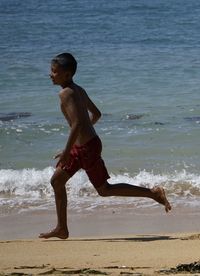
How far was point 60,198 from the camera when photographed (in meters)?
6.52

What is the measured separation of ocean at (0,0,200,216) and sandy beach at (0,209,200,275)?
60 cm

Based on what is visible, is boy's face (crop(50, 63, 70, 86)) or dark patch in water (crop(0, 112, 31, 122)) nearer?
boy's face (crop(50, 63, 70, 86))

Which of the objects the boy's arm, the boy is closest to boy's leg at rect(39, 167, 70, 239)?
the boy

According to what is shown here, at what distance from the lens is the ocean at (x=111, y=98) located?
31.9 feet

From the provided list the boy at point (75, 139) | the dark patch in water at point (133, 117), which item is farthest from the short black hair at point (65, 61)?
the dark patch in water at point (133, 117)

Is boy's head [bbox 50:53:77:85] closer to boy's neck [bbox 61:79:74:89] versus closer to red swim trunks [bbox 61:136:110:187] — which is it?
boy's neck [bbox 61:79:74:89]

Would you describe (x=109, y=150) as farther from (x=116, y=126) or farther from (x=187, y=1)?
(x=187, y=1)

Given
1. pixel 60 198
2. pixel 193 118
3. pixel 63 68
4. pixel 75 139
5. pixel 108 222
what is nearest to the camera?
pixel 75 139

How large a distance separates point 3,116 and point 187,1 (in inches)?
707

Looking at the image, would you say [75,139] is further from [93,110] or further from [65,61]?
[65,61]

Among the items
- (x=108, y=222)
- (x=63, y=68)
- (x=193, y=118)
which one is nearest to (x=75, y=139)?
(x=63, y=68)

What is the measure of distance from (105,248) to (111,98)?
8967mm

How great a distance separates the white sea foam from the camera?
8.84 m

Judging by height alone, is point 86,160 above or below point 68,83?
below
